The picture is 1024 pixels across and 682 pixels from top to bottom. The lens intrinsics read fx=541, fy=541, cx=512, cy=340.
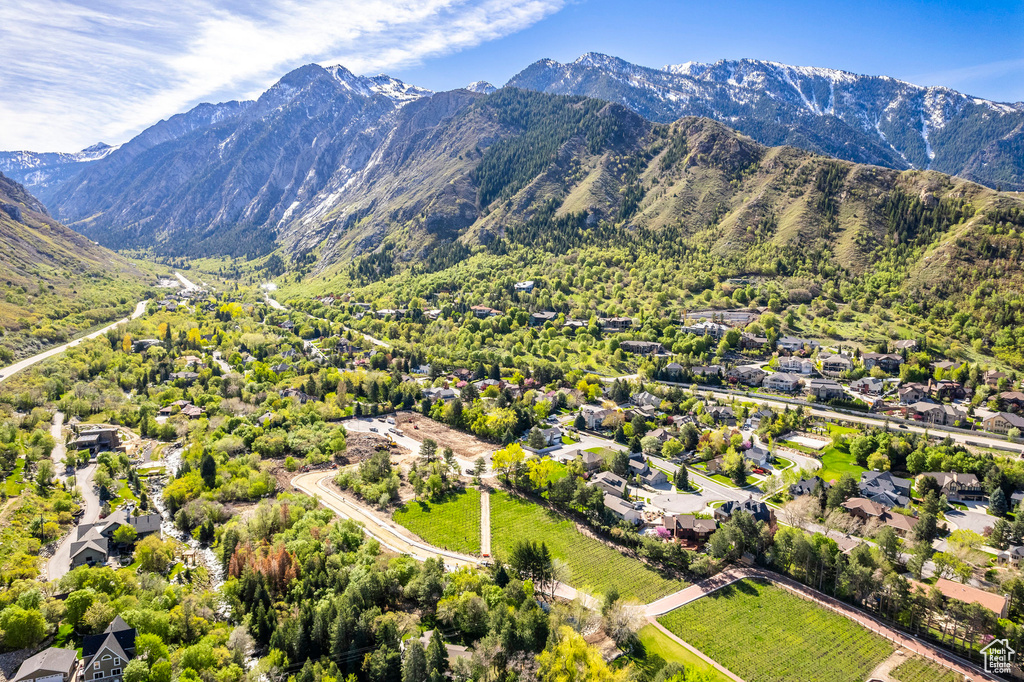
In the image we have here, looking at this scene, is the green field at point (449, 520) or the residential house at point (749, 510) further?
the green field at point (449, 520)

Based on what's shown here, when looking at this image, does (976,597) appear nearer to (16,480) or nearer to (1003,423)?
(1003,423)

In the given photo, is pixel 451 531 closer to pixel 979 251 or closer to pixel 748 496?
pixel 748 496

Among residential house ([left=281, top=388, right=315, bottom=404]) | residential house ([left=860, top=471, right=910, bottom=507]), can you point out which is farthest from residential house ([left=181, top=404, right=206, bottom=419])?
residential house ([left=860, top=471, right=910, bottom=507])

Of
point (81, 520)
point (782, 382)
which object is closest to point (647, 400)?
point (782, 382)

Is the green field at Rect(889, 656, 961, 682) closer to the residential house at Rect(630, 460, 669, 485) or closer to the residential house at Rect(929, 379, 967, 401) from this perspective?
the residential house at Rect(630, 460, 669, 485)

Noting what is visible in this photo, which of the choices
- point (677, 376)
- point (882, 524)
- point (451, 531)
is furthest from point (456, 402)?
point (882, 524)

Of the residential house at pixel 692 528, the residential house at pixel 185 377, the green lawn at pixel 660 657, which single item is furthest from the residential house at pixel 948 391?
the residential house at pixel 185 377

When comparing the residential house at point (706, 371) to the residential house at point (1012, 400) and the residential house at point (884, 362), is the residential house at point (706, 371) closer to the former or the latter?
the residential house at point (884, 362)
